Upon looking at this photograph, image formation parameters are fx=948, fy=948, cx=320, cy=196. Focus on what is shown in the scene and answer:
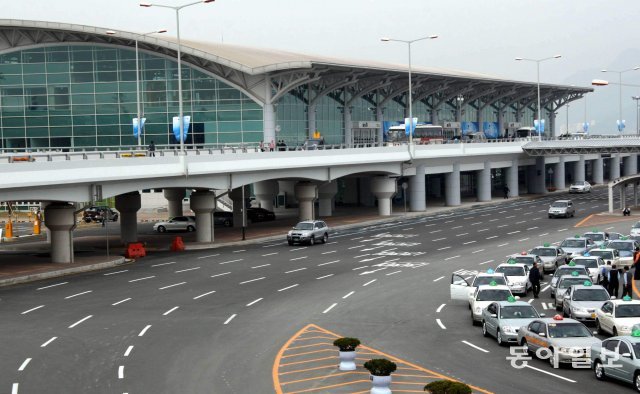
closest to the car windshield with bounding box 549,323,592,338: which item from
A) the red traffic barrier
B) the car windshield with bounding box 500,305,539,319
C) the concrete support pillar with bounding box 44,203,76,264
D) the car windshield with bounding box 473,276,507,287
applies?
the car windshield with bounding box 500,305,539,319

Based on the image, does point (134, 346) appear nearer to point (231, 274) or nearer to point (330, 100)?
point (231, 274)

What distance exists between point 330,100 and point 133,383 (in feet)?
295

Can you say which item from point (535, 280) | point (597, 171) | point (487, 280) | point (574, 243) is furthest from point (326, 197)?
point (597, 171)

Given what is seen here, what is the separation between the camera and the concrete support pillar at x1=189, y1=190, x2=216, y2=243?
70.6m

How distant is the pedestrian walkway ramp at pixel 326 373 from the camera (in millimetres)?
25953

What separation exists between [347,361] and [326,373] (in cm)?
79

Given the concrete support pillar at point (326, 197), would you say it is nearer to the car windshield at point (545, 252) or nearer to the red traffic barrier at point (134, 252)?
the red traffic barrier at point (134, 252)

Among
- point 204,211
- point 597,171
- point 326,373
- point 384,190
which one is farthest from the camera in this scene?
point 597,171

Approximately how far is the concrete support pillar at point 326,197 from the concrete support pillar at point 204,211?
26.0 metres

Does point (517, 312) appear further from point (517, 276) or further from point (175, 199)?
point (175, 199)

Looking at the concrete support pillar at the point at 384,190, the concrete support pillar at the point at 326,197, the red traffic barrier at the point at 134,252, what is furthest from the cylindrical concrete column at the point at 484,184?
the red traffic barrier at the point at 134,252

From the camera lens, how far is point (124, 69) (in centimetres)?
10338

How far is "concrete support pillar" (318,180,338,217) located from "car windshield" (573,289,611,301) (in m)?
60.8

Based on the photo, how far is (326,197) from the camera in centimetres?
9681
